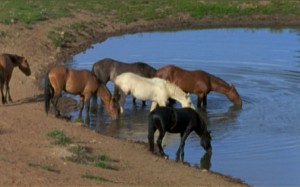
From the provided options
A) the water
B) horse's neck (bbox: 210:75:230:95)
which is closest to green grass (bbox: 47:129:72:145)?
the water

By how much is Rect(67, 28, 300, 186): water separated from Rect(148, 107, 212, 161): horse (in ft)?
1.17

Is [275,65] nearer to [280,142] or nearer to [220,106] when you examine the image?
[220,106]

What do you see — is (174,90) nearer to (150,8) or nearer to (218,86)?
(218,86)

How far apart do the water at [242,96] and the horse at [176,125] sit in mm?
355

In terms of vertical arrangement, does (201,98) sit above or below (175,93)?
below

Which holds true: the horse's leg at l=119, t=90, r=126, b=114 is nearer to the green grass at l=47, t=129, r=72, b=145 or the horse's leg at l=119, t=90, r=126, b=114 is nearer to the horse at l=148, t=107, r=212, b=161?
the horse at l=148, t=107, r=212, b=161

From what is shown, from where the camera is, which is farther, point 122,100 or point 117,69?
point 117,69

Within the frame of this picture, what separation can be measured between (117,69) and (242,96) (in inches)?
150

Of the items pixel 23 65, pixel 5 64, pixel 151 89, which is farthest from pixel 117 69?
pixel 5 64

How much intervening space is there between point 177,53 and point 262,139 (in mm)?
13267

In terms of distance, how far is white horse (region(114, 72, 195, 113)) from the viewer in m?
18.6

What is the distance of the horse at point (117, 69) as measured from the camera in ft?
70.2

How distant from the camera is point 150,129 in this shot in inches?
594

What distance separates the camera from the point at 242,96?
22.2 meters
